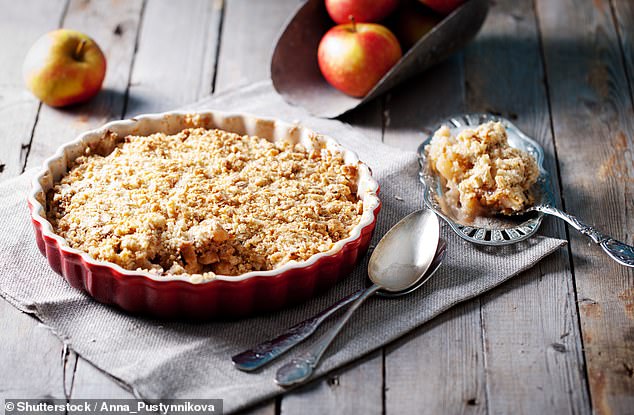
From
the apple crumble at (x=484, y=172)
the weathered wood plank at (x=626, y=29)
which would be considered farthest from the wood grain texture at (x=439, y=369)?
the weathered wood plank at (x=626, y=29)

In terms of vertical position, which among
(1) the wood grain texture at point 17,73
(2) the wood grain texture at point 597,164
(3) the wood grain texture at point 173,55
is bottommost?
(2) the wood grain texture at point 597,164

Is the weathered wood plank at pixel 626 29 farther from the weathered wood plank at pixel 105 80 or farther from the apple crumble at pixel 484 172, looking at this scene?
the weathered wood plank at pixel 105 80

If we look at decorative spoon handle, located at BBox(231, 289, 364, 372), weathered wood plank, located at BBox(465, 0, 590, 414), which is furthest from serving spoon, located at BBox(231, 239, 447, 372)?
weathered wood plank, located at BBox(465, 0, 590, 414)

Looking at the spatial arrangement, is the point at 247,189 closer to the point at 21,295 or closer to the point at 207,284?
the point at 207,284

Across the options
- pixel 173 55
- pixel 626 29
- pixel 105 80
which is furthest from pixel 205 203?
pixel 626 29

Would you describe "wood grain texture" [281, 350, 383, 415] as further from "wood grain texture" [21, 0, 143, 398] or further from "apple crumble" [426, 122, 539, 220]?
"wood grain texture" [21, 0, 143, 398]

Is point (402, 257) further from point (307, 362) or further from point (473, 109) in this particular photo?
point (473, 109)
